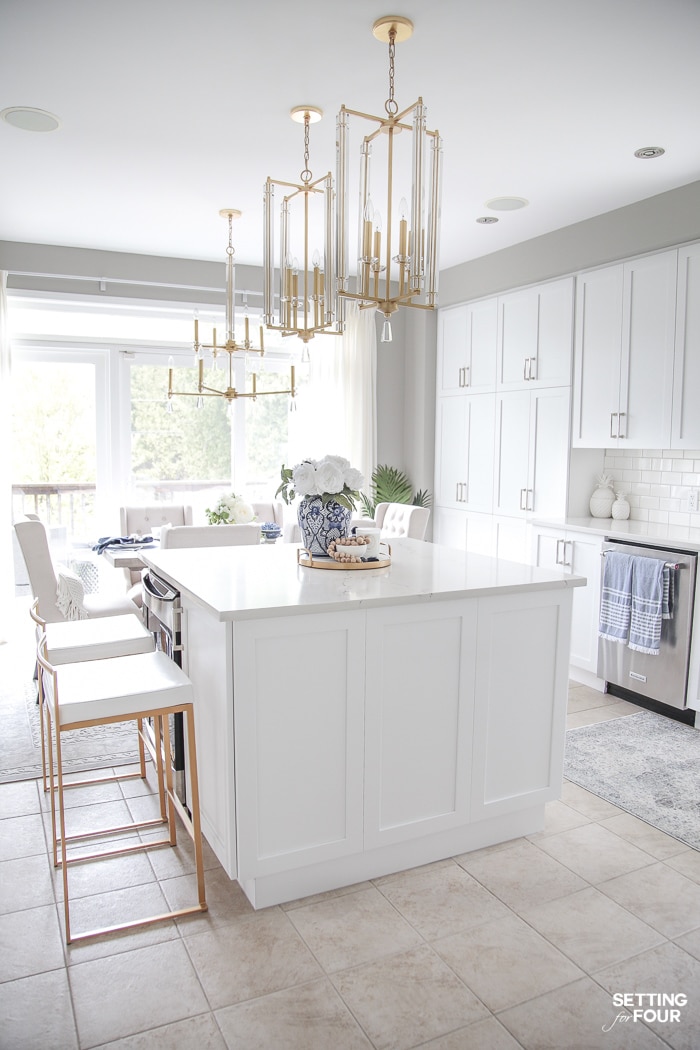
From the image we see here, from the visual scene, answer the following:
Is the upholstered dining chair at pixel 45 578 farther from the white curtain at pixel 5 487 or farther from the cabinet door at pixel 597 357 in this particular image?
the cabinet door at pixel 597 357

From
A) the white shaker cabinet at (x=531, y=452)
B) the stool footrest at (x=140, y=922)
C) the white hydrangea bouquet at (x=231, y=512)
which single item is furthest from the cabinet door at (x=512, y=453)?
the stool footrest at (x=140, y=922)

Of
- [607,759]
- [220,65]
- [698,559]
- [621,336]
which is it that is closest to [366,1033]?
[607,759]

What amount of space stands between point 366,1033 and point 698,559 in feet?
8.98

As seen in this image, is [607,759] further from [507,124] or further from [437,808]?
[507,124]

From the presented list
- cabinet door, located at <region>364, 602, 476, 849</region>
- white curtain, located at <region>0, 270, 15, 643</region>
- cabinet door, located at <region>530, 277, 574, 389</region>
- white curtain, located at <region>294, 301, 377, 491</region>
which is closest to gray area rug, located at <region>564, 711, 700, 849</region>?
cabinet door, located at <region>364, 602, 476, 849</region>

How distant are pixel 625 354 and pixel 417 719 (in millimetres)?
2881

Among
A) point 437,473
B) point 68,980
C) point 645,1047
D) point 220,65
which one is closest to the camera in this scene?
point 645,1047

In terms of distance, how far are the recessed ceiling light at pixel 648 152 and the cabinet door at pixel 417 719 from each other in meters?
2.47

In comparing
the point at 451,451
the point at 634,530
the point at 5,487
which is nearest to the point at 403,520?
the point at 634,530

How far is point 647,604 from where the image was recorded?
151 inches

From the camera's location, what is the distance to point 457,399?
593 centimetres

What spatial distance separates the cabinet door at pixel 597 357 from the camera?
14.5 ft

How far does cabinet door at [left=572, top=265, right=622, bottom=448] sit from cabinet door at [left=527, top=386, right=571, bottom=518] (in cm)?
11

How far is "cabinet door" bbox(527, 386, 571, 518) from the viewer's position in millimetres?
4832
